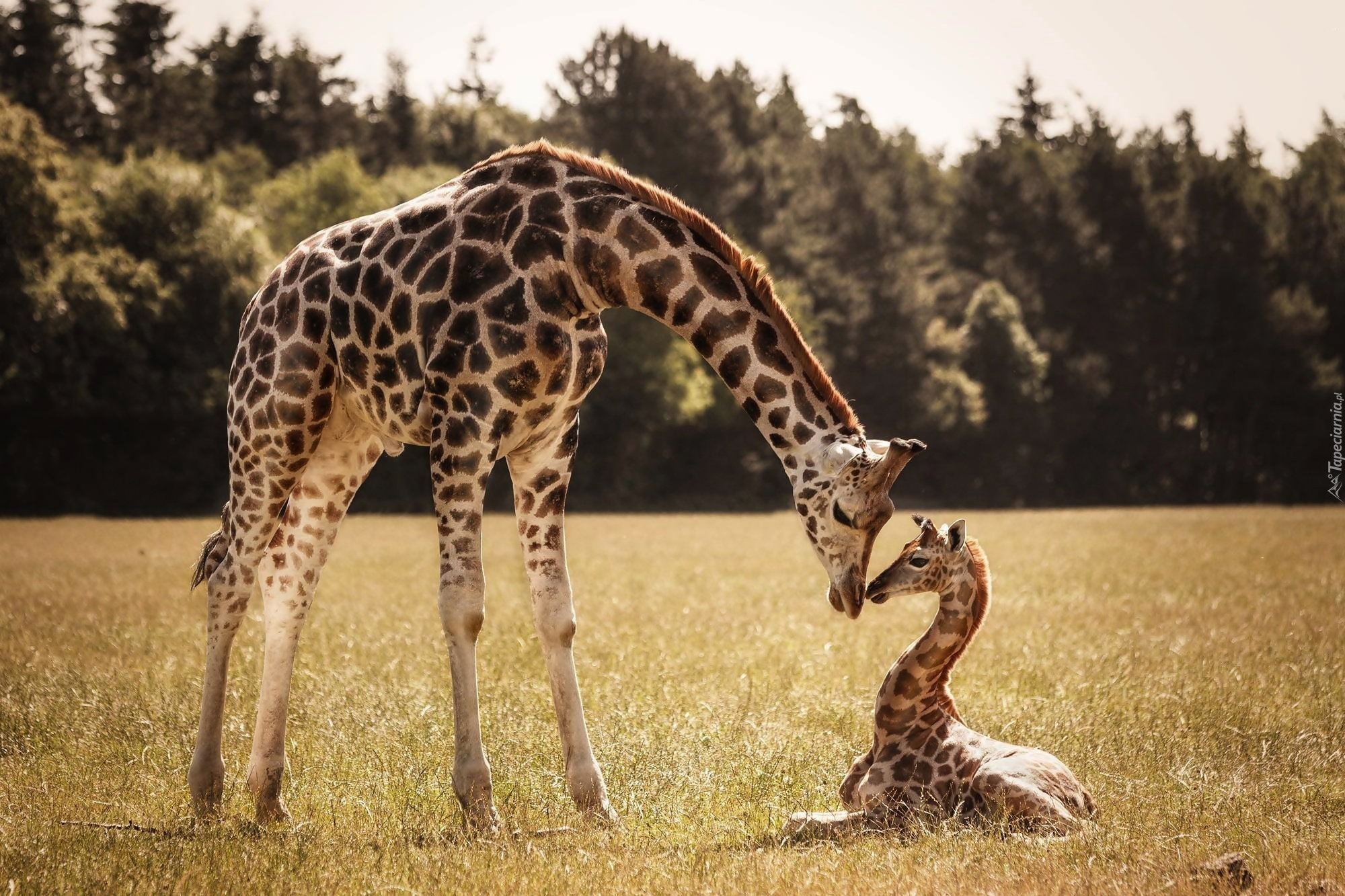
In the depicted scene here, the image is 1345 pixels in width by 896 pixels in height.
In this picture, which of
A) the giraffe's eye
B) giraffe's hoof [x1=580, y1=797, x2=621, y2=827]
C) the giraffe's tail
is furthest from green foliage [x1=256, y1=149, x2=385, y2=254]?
the giraffe's eye

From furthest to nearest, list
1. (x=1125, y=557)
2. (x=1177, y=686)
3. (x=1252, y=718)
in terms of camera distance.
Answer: (x=1125, y=557), (x=1177, y=686), (x=1252, y=718)

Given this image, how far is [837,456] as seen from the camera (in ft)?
19.7

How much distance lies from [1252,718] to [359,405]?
6.61 m

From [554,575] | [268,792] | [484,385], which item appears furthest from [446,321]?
[268,792]

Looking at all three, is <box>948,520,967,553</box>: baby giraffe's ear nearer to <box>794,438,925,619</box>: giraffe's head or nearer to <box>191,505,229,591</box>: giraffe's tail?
<box>794,438,925,619</box>: giraffe's head

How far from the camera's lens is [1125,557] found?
2286cm

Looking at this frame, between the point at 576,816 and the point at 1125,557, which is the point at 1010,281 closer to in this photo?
the point at 1125,557

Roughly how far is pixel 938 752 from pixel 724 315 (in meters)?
2.52

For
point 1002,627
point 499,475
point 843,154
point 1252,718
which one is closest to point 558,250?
point 1252,718

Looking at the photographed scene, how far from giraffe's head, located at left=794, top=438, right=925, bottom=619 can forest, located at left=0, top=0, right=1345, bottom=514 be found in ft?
113

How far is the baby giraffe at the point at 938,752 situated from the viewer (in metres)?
6.12

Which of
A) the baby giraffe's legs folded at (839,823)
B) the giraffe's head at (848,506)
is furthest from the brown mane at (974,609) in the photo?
the giraffe's head at (848,506)

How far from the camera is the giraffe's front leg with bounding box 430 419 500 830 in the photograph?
6434 mm

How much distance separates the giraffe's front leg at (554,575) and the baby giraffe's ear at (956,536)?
2060 millimetres
